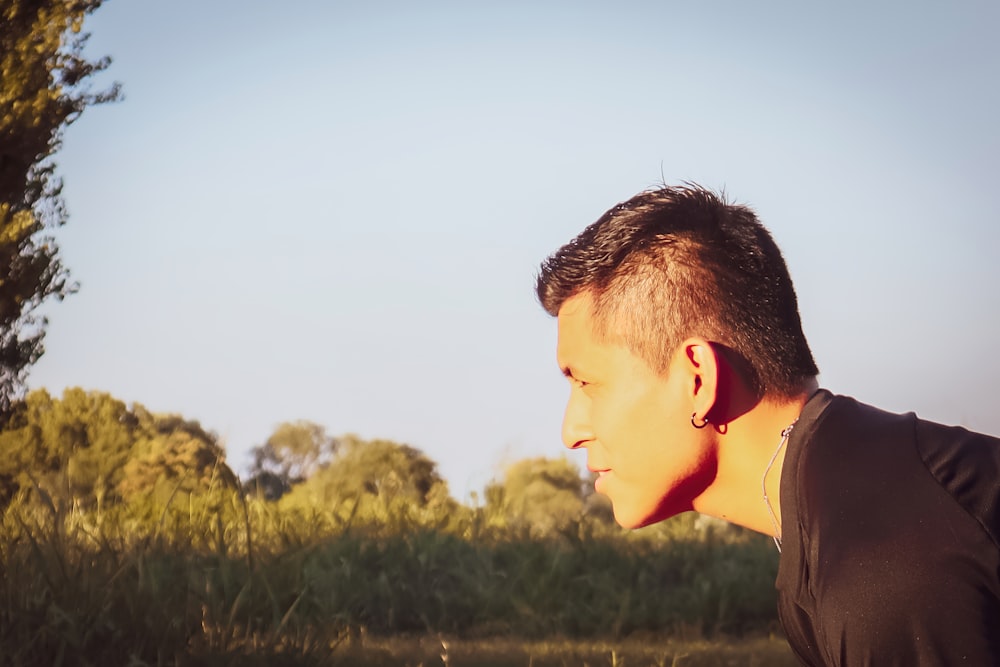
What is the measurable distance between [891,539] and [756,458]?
1.45 ft

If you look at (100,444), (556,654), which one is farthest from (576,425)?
(100,444)

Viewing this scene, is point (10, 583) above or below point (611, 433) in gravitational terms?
below

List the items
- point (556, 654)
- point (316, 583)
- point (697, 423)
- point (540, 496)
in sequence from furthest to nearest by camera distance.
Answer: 1. point (540, 496)
2. point (316, 583)
3. point (556, 654)
4. point (697, 423)

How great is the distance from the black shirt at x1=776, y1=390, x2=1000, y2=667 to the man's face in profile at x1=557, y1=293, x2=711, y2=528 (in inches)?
8.6

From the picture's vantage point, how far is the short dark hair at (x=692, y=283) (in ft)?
6.44

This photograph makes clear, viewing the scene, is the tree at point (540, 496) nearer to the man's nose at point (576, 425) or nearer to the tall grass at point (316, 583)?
the tall grass at point (316, 583)

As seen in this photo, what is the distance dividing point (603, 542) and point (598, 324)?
4174 millimetres

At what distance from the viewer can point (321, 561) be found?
5164mm

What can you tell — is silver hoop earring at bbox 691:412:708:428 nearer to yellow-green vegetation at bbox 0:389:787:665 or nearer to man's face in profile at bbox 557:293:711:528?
man's face in profile at bbox 557:293:711:528

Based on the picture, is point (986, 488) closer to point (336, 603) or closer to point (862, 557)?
point (862, 557)

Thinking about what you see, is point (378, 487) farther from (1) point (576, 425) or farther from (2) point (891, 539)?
(2) point (891, 539)

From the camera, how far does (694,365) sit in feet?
6.30

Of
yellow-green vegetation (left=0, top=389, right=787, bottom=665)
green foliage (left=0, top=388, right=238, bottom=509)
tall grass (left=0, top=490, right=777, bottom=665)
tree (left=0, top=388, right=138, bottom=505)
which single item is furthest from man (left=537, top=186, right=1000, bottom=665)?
tree (left=0, top=388, right=138, bottom=505)

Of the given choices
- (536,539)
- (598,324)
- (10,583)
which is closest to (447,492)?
(536,539)
